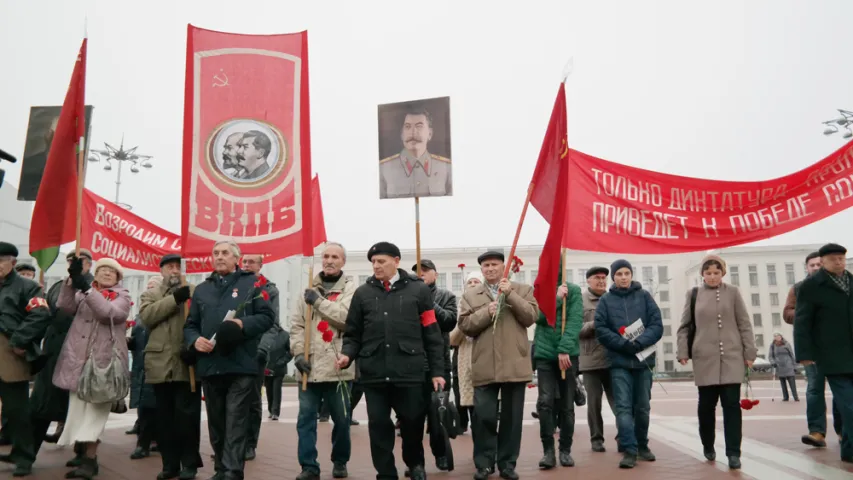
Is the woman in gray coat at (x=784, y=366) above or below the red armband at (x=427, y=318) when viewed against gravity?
below

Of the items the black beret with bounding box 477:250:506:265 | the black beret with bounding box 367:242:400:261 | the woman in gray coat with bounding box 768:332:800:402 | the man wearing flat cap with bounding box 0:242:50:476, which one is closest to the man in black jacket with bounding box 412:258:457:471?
the black beret with bounding box 367:242:400:261

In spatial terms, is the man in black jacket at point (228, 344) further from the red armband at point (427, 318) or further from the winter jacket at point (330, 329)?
the red armband at point (427, 318)

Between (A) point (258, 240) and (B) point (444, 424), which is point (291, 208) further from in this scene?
(B) point (444, 424)

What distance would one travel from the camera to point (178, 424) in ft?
19.3

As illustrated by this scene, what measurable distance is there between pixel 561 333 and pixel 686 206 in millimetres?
1948

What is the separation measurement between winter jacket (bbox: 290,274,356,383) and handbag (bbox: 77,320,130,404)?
1466 mm

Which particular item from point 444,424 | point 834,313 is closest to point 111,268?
point 444,424

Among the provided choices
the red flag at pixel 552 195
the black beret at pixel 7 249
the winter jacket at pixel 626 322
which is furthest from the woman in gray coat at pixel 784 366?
the black beret at pixel 7 249

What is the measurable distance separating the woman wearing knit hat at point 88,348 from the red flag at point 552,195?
370 cm

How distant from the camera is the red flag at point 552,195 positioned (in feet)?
20.5

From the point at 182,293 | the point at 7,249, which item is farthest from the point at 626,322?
the point at 7,249

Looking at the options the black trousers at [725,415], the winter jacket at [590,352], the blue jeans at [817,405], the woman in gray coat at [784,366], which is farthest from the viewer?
the woman in gray coat at [784,366]

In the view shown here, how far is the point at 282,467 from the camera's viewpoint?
666cm

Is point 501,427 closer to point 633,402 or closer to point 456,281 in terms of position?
point 633,402
